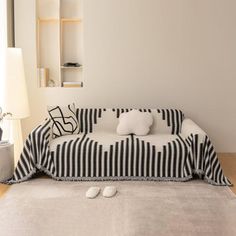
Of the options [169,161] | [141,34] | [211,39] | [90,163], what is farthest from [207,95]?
[90,163]

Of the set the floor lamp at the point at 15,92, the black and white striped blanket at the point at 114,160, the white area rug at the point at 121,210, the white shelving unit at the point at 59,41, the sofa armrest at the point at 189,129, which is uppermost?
the white shelving unit at the point at 59,41

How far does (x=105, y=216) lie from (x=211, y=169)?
1293 mm

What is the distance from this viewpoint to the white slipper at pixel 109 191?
3.05 meters

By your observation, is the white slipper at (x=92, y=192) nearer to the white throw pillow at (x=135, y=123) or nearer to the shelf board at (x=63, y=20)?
the white throw pillow at (x=135, y=123)

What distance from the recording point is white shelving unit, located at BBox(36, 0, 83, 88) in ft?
15.1

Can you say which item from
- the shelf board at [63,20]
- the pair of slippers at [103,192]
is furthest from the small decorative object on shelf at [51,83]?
the pair of slippers at [103,192]

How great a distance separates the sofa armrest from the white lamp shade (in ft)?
5.94

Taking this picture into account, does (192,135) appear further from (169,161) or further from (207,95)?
(207,95)

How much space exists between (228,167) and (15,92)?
255 cm

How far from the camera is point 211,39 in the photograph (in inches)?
175

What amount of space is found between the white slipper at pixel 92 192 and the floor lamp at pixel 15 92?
1.32m

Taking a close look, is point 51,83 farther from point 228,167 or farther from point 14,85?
point 228,167

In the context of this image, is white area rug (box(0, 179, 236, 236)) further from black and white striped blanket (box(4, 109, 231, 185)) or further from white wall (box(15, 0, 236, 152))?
white wall (box(15, 0, 236, 152))

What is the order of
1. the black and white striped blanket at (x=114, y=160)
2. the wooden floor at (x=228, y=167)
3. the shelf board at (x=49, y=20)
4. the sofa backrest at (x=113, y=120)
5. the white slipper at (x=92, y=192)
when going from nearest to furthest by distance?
the white slipper at (x=92, y=192)
the wooden floor at (x=228, y=167)
the black and white striped blanket at (x=114, y=160)
the sofa backrest at (x=113, y=120)
the shelf board at (x=49, y=20)
